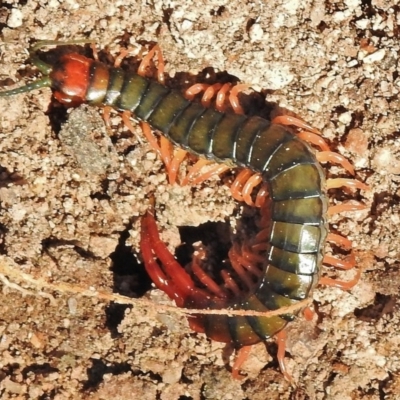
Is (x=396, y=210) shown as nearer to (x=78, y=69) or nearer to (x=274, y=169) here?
(x=274, y=169)

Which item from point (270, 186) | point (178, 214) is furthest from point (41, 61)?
point (270, 186)

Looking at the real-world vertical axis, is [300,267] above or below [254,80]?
below

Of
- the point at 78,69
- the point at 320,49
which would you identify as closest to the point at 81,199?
the point at 78,69

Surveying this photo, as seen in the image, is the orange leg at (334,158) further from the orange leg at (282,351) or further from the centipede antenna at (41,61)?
the centipede antenna at (41,61)

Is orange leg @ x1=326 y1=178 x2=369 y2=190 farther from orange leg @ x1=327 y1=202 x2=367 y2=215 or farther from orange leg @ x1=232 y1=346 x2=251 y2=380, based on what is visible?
orange leg @ x1=232 y1=346 x2=251 y2=380

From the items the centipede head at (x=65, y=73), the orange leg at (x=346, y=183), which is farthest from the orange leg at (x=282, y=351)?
the centipede head at (x=65, y=73)

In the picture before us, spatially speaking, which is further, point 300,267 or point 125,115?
point 125,115
